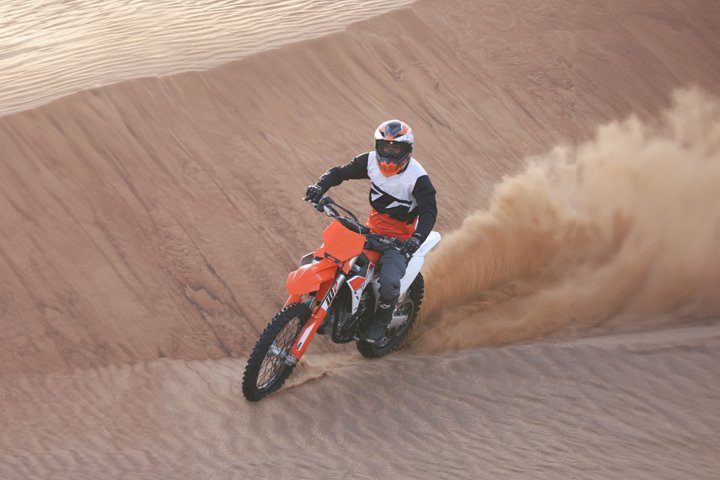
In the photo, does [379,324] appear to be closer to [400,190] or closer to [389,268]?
[389,268]

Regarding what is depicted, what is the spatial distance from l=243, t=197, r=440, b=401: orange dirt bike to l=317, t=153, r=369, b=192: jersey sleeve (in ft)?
1.35

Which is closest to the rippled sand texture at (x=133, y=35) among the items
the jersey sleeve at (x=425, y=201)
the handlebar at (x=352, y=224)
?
the handlebar at (x=352, y=224)

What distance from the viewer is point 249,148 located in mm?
9828

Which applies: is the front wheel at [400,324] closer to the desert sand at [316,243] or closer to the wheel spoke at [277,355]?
the desert sand at [316,243]

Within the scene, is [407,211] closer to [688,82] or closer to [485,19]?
[485,19]

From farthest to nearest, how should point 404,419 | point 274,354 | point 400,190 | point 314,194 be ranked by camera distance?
point 400,190 < point 314,194 < point 404,419 < point 274,354

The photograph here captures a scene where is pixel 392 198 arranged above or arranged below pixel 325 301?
above

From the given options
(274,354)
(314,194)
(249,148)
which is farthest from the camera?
(249,148)

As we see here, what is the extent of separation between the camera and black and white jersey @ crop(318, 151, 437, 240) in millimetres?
6504

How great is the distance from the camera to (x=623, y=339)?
23.8 feet

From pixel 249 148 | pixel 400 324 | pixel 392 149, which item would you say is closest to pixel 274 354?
pixel 400 324

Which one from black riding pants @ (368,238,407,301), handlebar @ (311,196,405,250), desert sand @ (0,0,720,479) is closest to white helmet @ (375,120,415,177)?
handlebar @ (311,196,405,250)

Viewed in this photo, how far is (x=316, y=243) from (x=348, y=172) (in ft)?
7.28

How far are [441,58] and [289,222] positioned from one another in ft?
15.9
